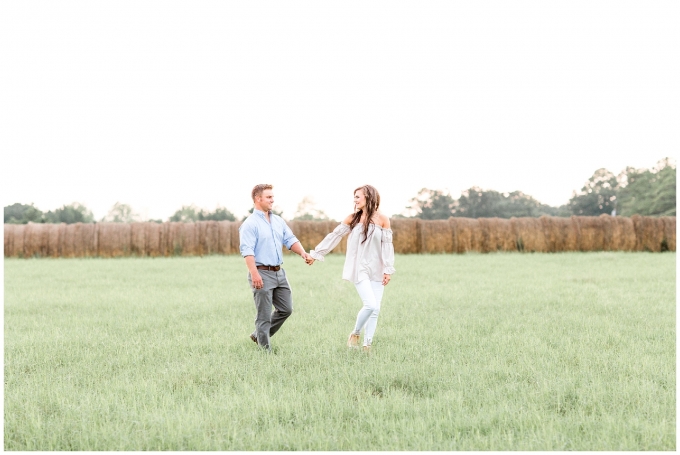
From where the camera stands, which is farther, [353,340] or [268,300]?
Answer: [353,340]

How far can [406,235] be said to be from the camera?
1128 inches

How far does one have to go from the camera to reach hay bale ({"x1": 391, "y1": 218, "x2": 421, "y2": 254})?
93.4 ft

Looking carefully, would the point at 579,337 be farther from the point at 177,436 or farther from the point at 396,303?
the point at 177,436

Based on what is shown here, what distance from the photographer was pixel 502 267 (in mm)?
19766

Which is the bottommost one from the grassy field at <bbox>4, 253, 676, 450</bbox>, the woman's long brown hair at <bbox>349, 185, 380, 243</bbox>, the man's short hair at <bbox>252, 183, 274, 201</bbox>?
the grassy field at <bbox>4, 253, 676, 450</bbox>

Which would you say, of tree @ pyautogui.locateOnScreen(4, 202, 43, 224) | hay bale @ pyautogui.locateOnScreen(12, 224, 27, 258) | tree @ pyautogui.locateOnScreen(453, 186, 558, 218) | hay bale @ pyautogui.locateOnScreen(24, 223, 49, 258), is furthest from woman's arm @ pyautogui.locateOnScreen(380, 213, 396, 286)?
tree @ pyautogui.locateOnScreen(453, 186, 558, 218)

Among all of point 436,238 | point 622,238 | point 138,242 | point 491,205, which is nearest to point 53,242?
point 138,242

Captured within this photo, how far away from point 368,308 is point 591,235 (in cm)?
2541

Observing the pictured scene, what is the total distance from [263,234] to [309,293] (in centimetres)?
595

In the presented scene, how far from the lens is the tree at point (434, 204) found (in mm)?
58719

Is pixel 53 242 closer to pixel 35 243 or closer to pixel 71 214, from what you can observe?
pixel 35 243

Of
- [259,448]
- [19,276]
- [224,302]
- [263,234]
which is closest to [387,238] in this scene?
[263,234]

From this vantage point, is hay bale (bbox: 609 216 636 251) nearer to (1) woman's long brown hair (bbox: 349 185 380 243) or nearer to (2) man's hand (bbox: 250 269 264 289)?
(1) woman's long brown hair (bbox: 349 185 380 243)

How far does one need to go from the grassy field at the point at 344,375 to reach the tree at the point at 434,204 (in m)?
46.7
